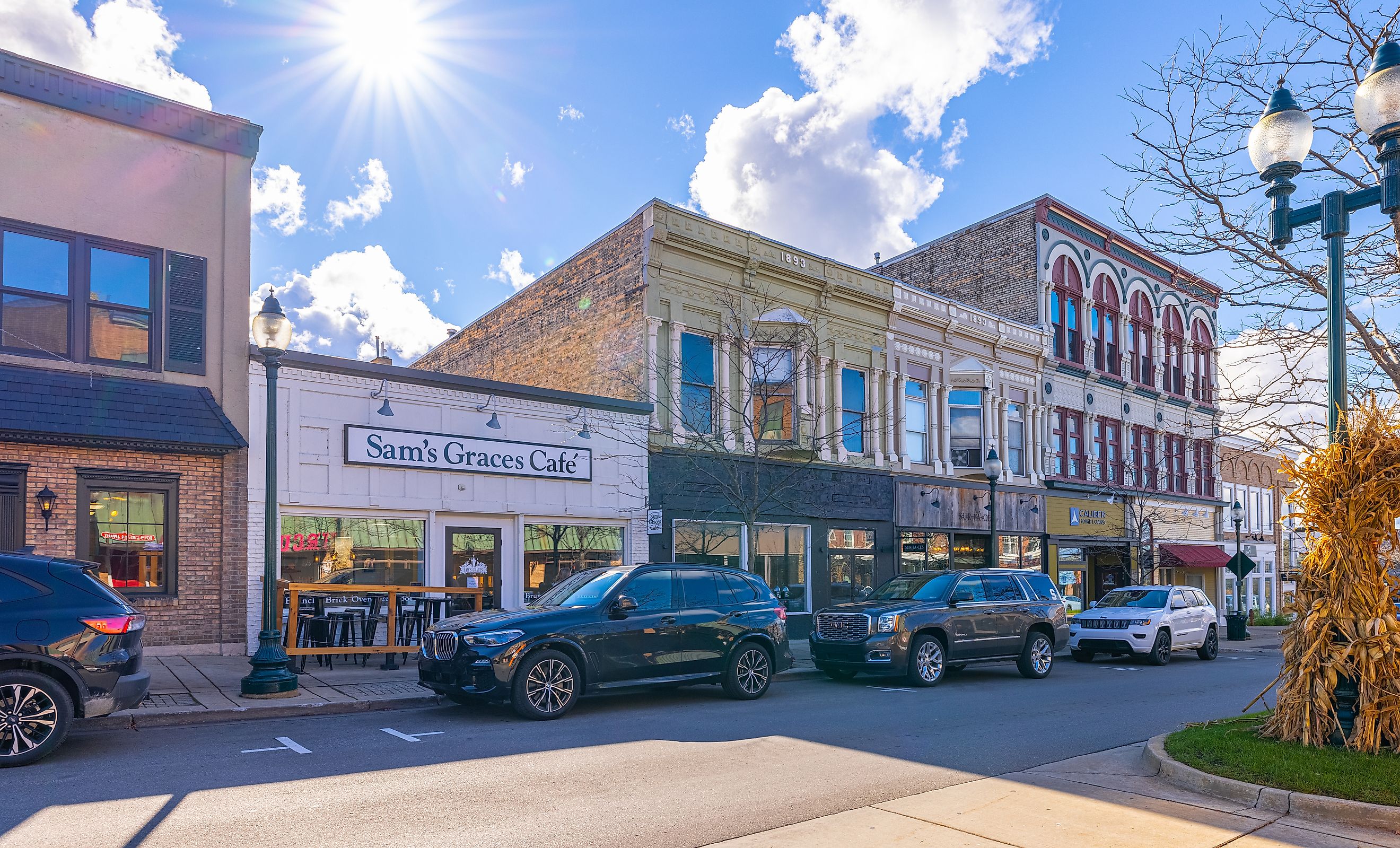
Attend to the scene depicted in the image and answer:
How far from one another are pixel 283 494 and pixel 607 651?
6.63 meters

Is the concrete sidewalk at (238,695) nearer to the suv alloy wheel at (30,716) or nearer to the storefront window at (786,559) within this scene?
the suv alloy wheel at (30,716)

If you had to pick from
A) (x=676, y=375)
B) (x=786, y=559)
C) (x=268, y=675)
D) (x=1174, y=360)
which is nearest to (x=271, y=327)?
(x=268, y=675)

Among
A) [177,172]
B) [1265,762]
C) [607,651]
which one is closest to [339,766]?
[607,651]

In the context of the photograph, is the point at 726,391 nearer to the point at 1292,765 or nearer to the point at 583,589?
the point at 583,589

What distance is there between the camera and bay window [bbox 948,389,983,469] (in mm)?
27203

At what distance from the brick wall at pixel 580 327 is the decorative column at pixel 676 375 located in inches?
25.0

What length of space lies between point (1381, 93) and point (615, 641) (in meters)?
8.74

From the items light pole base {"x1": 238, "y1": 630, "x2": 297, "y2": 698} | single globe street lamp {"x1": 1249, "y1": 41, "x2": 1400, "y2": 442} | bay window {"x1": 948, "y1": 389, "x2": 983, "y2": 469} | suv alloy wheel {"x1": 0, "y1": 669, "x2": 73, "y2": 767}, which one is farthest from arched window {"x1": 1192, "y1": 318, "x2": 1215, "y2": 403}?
suv alloy wheel {"x1": 0, "y1": 669, "x2": 73, "y2": 767}

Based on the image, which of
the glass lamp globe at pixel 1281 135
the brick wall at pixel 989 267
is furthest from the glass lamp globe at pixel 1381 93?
the brick wall at pixel 989 267

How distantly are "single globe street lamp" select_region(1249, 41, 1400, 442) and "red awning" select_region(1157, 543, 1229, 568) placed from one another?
2733 centimetres

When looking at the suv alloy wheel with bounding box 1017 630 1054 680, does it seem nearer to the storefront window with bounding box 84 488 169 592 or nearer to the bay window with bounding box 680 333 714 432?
the bay window with bounding box 680 333 714 432

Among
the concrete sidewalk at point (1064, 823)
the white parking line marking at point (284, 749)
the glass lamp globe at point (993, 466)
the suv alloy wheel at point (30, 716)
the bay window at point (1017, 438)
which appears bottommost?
the white parking line marking at point (284, 749)

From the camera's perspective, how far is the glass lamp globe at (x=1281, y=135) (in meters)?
7.89

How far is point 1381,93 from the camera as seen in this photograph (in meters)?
7.38
